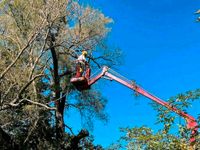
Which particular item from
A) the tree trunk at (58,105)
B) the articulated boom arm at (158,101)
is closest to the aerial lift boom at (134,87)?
the articulated boom arm at (158,101)

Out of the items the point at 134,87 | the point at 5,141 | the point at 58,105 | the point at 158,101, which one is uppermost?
the point at 58,105

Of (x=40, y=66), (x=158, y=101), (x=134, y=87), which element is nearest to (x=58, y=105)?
(x=40, y=66)

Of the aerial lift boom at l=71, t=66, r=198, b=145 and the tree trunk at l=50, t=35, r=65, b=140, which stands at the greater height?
the tree trunk at l=50, t=35, r=65, b=140

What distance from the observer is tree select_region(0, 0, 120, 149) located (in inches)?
632

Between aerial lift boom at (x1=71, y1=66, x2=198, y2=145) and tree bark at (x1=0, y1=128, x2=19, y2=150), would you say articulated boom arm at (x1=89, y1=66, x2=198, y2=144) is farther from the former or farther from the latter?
tree bark at (x1=0, y1=128, x2=19, y2=150)

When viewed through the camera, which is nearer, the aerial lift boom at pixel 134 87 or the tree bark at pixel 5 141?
the aerial lift boom at pixel 134 87

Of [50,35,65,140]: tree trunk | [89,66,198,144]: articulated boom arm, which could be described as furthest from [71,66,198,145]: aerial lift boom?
[50,35,65,140]: tree trunk

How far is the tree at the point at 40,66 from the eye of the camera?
52.7 feet

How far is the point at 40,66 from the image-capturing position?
19.5m

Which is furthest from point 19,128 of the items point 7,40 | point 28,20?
point 28,20

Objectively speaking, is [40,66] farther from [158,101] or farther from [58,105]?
[158,101]

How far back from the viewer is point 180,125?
5984 mm

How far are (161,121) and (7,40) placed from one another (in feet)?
43.2

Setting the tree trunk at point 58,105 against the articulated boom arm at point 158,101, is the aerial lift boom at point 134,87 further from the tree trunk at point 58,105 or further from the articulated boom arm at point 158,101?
the tree trunk at point 58,105
